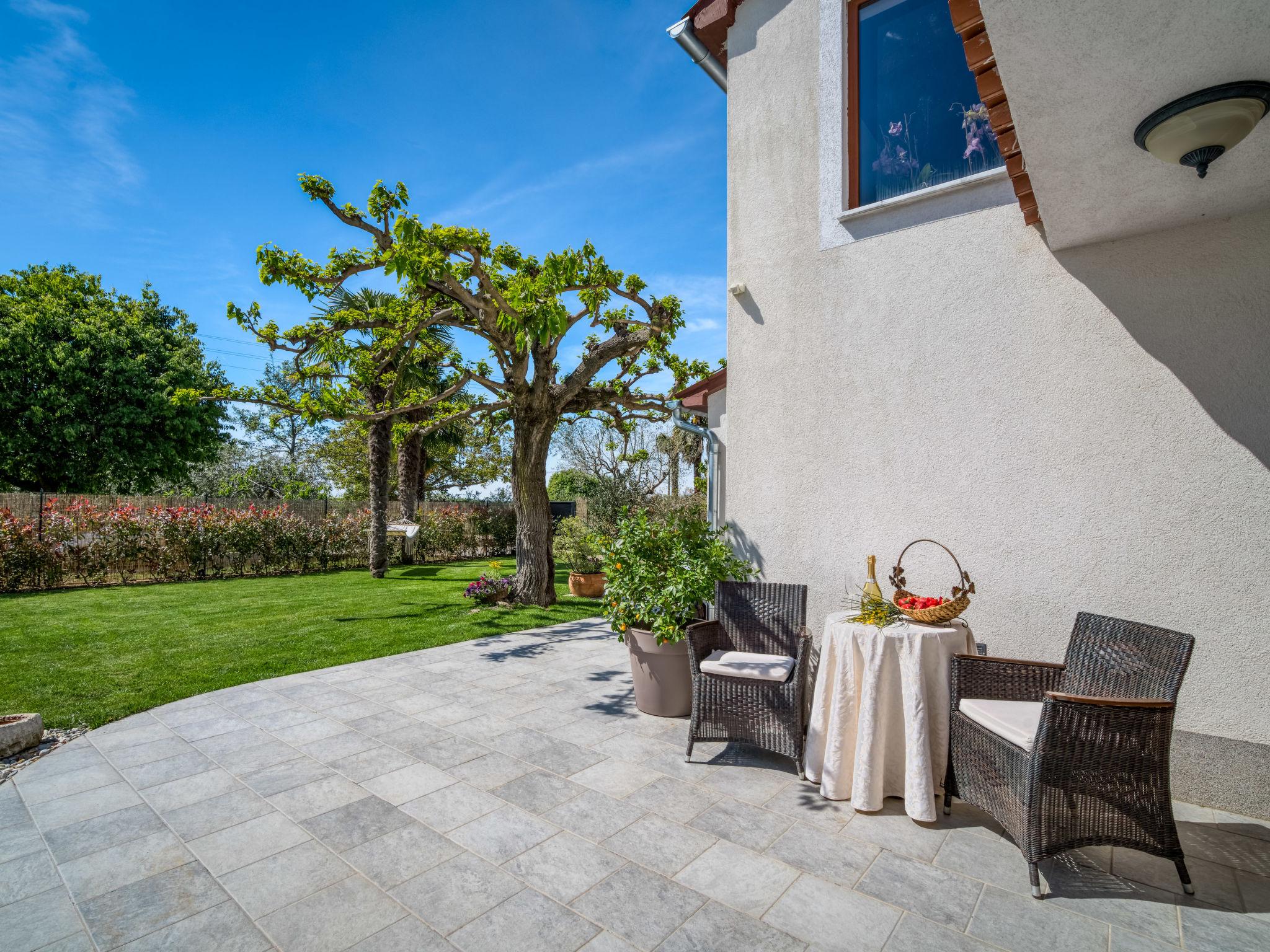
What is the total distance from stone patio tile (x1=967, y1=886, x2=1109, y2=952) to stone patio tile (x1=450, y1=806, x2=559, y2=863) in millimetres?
1890

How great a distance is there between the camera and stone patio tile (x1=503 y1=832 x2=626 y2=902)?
2521 mm

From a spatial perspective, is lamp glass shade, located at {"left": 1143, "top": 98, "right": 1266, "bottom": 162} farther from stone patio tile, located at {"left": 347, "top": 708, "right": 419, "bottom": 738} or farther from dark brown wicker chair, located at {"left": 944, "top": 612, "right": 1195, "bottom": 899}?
stone patio tile, located at {"left": 347, "top": 708, "right": 419, "bottom": 738}

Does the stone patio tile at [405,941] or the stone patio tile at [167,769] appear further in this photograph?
the stone patio tile at [167,769]

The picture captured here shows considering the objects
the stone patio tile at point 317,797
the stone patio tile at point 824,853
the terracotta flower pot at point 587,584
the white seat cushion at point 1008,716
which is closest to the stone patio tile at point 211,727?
the stone patio tile at point 317,797

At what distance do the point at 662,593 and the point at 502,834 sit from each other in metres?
1.99

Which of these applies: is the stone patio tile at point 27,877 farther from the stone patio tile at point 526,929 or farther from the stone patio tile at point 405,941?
the stone patio tile at point 526,929

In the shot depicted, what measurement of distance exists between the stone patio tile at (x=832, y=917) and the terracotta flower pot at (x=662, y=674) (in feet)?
6.99

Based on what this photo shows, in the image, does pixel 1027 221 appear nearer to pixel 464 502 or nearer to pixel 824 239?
pixel 824 239

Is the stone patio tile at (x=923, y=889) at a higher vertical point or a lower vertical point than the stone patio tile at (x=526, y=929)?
lower

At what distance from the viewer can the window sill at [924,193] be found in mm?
3943

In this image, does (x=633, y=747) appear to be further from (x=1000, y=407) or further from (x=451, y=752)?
(x=1000, y=407)

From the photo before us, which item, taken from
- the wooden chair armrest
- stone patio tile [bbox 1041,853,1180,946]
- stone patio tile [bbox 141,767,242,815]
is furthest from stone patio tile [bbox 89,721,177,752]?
the wooden chair armrest

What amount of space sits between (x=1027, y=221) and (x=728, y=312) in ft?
7.11

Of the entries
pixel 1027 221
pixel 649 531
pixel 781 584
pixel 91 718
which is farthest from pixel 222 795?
pixel 1027 221
